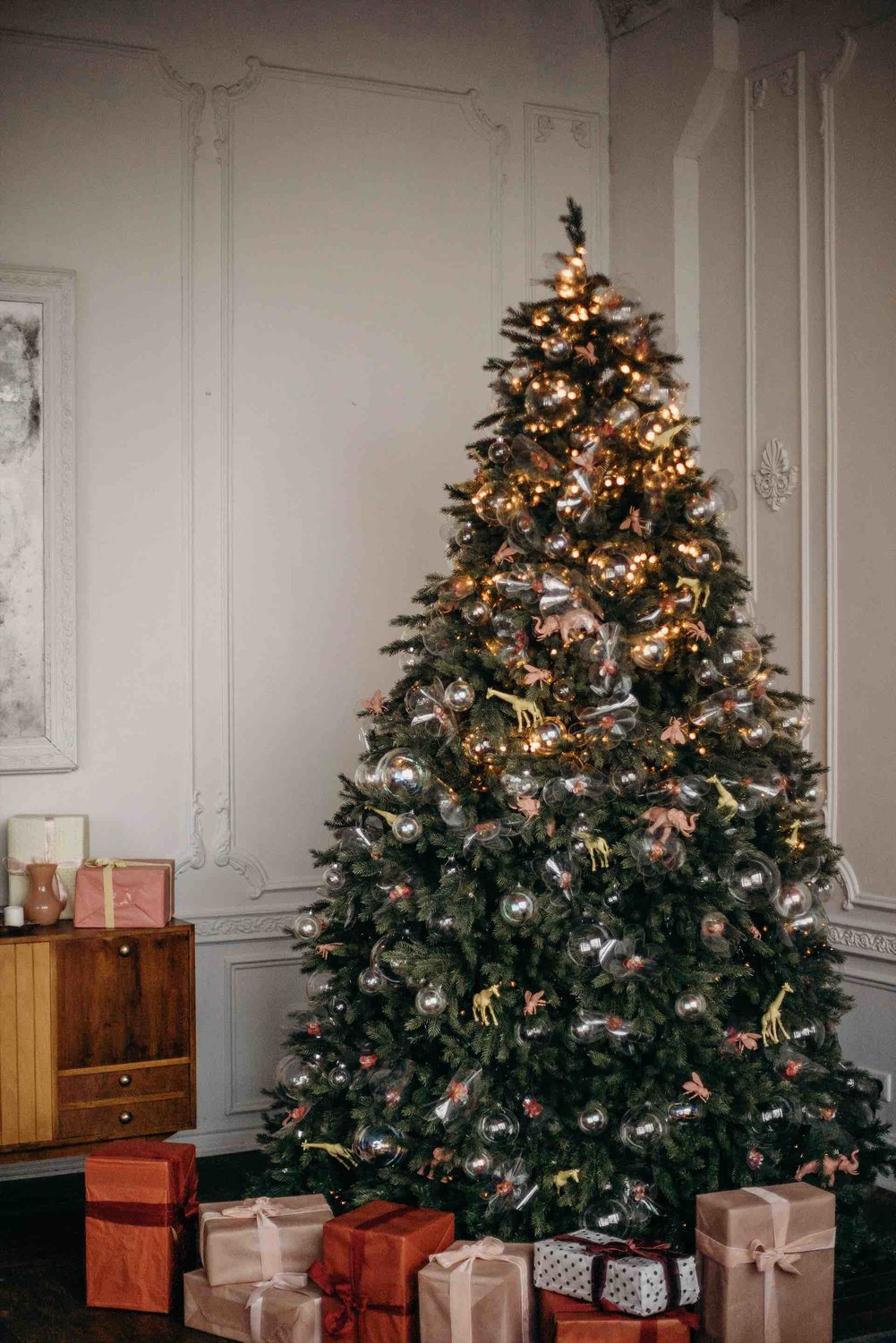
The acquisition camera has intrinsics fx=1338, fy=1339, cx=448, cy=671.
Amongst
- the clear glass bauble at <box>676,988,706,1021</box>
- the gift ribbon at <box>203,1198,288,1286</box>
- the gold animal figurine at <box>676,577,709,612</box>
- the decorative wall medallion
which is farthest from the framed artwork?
the decorative wall medallion

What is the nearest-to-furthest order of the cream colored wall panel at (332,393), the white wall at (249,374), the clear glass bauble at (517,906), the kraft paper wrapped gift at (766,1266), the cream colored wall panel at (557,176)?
the kraft paper wrapped gift at (766,1266) < the clear glass bauble at (517,906) < the white wall at (249,374) < the cream colored wall panel at (332,393) < the cream colored wall panel at (557,176)

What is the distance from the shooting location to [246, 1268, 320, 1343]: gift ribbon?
3.30 meters

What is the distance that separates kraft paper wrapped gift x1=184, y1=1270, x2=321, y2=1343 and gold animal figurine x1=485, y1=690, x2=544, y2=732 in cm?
151

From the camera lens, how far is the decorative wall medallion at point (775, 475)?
486 cm

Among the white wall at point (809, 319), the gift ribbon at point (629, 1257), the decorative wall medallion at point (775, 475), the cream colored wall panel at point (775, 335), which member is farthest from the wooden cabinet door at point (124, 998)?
the decorative wall medallion at point (775, 475)

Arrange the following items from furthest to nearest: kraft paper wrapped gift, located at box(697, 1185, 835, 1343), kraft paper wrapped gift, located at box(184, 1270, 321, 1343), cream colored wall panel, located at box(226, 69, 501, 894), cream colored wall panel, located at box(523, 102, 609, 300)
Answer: cream colored wall panel, located at box(523, 102, 609, 300)
cream colored wall panel, located at box(226, 69, 501, 894)
kraft paper wrapped gift, located at box(184, 1270, 321, 1343)
kraft paper wrapped gift, located at box(697, 1185, 835, 1343)

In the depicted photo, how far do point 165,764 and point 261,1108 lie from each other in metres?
1.31

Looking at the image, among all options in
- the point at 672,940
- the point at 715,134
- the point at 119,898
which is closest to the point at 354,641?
the point at 119,898

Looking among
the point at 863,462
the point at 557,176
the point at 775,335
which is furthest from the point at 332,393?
the point at 863,462

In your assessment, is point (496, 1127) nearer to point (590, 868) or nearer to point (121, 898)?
point (590, 868)

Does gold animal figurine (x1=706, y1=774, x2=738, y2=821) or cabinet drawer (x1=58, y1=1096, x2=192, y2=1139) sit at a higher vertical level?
gold animal figurine (x1=706, y1=774, x2=738, y2=821)

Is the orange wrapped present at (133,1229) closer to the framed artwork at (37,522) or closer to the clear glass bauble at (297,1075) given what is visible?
the clear glass bauble at (297,1075)

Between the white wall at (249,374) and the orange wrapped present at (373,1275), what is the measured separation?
1783 mm

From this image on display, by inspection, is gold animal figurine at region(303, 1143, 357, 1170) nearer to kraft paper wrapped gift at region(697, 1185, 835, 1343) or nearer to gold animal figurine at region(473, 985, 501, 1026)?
gold animal figurine at region(473, 985, 501, 1026)
